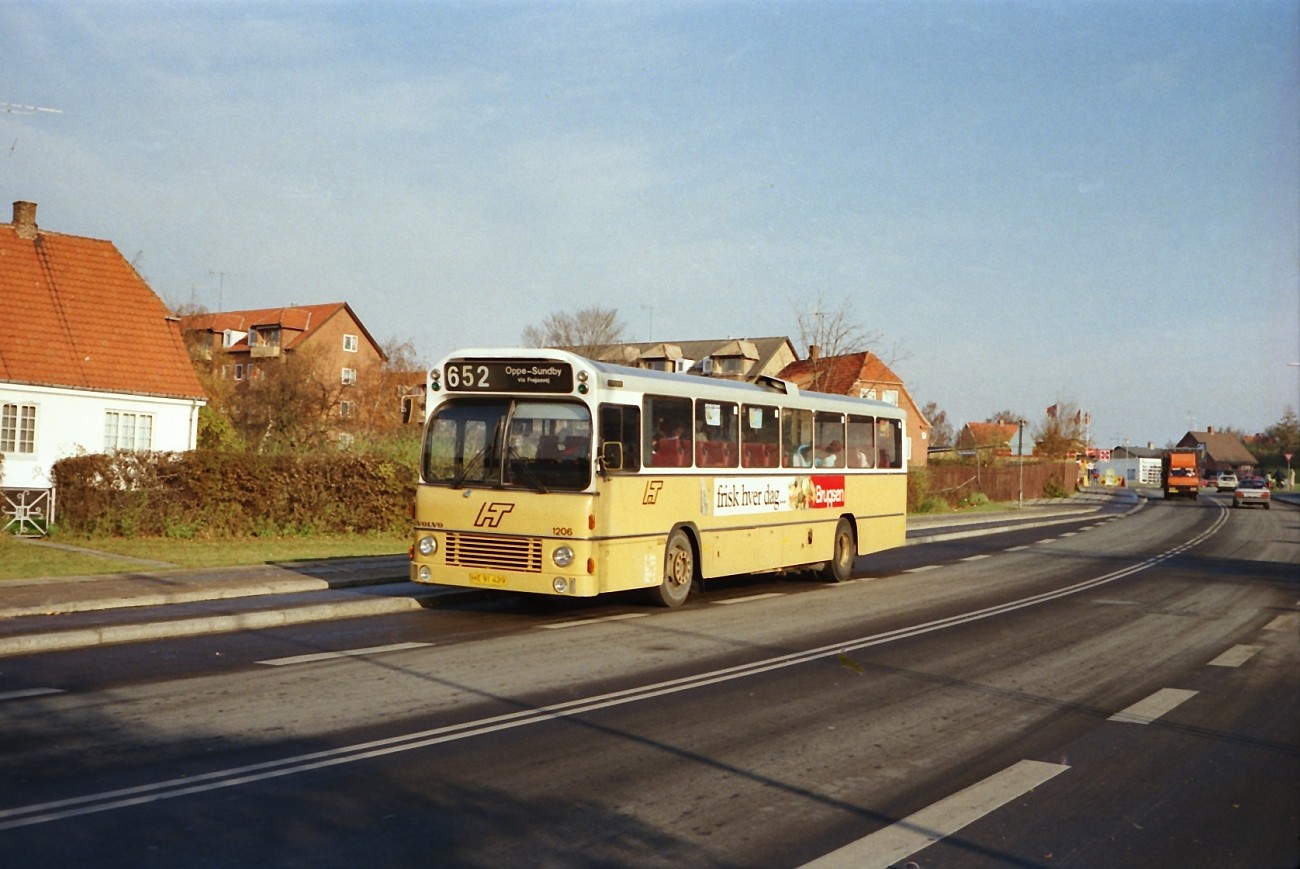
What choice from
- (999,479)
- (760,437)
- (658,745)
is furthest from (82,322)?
(999,479)

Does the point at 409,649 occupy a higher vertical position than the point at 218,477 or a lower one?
lower

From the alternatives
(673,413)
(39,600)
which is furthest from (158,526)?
(673,413)

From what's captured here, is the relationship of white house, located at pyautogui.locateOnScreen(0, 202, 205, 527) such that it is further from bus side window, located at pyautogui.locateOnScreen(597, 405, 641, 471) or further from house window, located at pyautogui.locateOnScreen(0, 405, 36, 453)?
bus side window, located at pyautogui.locateOnScreen(597, 405, 641, 471)

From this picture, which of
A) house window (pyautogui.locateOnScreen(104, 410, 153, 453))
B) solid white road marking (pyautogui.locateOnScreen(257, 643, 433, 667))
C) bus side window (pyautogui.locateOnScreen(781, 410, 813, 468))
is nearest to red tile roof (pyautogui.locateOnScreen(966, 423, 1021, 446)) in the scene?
house window (pyautogui.locateOnScreen(104, 410, 153, 453))

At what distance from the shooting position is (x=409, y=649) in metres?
11.2

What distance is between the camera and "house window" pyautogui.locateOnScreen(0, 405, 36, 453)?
103 ft

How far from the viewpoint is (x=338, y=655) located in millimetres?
10742

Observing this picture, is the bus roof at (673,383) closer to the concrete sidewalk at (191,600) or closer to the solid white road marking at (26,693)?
Result: the concrete sidewalk at (191,600)

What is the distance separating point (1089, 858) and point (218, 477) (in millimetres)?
20188

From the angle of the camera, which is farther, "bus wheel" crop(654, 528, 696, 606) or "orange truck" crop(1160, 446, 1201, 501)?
"orange truck" crop(1160, 446, 1201, 501)

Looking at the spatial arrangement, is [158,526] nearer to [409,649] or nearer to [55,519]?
[55,519]

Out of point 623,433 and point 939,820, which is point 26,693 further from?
point 623,433

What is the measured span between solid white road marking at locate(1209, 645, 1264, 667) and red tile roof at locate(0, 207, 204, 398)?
30.0 meters

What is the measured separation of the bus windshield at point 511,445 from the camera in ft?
45.1
